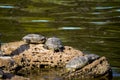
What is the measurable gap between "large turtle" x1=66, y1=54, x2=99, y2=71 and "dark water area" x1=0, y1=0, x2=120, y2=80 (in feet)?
2.17

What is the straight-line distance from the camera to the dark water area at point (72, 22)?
45.9 feet

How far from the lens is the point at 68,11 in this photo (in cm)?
2100

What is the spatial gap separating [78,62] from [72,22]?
7.54m

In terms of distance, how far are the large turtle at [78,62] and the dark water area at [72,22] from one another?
26.0 inches

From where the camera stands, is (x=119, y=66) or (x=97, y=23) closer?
(x=119, y=66)

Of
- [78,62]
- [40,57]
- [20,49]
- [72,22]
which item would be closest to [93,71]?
[78,62]

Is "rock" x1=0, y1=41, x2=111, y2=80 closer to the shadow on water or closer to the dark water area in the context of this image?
the shadow on water

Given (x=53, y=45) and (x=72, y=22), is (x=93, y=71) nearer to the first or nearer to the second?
(x=53, y=45)

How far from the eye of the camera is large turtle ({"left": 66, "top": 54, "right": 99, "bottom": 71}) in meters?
10.6

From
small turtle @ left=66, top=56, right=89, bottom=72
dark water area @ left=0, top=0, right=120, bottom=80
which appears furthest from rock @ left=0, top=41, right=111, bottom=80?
dark water area @ left=0, top=0, right=120, bottom=80

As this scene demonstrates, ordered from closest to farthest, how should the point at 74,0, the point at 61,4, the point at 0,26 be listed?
the point at 0,26 < the point at 61,4 < the point at 74,0

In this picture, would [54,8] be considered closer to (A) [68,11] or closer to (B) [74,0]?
(A) [68,11]

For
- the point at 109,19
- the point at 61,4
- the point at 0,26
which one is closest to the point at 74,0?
the point at 61,4

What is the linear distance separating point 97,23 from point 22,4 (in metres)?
6.32
